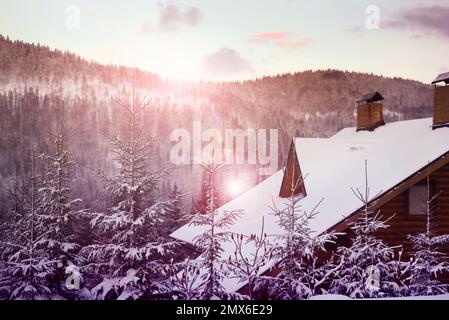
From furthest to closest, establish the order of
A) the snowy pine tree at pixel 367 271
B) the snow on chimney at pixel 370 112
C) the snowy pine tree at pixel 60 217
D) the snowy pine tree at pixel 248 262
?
the snow on chimney at pixel 370 112, the snowy pine tree at pixel 60 217, the snowy pine tree at pixel 367 271, the snowy pine tree at pixel 248 262

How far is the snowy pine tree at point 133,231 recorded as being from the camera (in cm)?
714

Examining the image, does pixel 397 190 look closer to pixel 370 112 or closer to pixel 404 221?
pixel 404 221

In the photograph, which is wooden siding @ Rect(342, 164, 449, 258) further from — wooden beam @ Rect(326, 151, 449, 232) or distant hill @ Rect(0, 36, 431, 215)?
distant hill @ Rect(0, 36, 431, 215)

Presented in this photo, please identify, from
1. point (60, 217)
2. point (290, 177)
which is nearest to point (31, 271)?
point (60, 217)

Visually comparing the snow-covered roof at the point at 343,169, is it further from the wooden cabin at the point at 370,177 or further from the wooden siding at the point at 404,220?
the wooden siding at the point at 404,220

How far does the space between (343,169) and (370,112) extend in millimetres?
2932

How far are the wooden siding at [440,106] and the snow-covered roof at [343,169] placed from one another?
11.8 inches

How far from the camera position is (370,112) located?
13.2 meters

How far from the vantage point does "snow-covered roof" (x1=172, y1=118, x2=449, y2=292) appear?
907cm

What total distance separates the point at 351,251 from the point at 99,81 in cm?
724

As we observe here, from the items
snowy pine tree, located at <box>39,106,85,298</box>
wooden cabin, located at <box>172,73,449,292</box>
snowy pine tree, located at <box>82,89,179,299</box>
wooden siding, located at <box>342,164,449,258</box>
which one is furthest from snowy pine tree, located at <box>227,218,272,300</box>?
snowy pine tree, located at <box>39,106,85,298</box>

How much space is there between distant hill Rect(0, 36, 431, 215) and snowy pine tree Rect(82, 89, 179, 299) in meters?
1.83

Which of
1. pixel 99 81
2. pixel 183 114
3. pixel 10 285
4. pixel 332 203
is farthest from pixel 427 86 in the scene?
pixel 10 285

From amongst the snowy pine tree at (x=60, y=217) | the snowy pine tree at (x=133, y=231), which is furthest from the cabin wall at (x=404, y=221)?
the snowy pine tree at (x=60, y=217)
